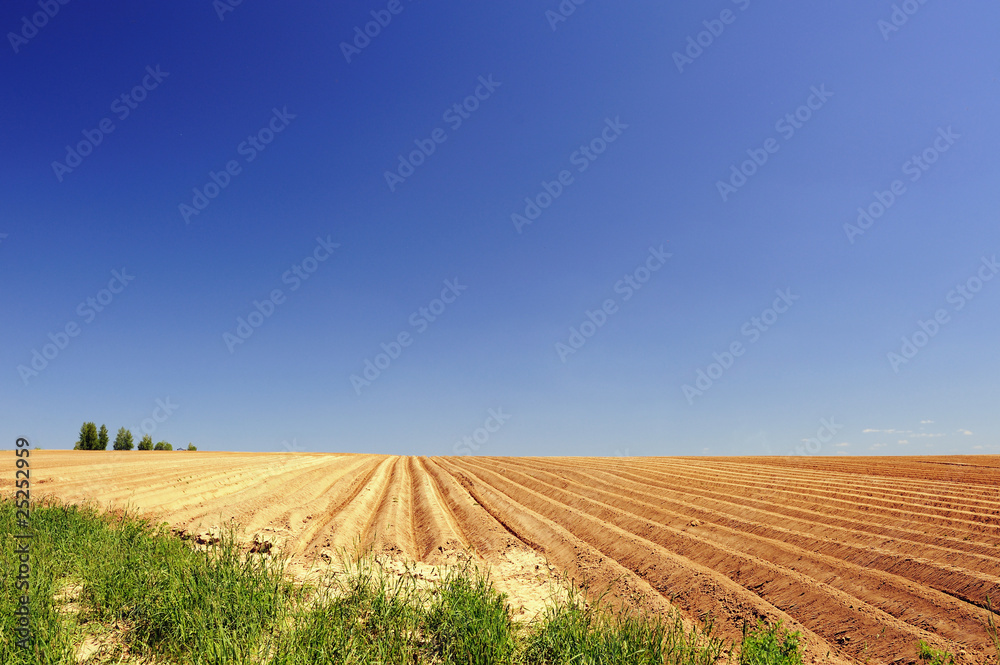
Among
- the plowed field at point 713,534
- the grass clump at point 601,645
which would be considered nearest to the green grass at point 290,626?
the grass clump at point 601,645

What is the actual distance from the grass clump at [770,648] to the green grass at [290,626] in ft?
0.04

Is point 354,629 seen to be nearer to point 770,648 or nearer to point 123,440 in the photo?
point 770,648

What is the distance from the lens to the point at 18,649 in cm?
339

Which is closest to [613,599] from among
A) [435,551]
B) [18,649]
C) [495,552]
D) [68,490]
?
[495,552]

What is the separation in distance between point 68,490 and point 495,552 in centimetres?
959

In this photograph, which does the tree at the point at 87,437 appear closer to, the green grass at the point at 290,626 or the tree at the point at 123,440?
the tree at the point at 123,440

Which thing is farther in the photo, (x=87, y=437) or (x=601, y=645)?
(x=87, y=437)

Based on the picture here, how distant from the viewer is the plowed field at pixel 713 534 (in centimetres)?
512

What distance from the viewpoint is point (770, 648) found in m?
4.20

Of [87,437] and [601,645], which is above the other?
[87,437]

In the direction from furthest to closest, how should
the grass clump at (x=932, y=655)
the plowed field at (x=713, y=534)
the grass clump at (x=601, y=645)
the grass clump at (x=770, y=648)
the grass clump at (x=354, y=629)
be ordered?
the plowed field at (x=713, y=534)
the grass clump at (x=932, y=655)
the grass clump at (x=770, y=648)
the grass clump at (x=601, y=645)
the grass clump at (x=354, y=629)

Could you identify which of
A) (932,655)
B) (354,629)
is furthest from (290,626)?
(932,655)

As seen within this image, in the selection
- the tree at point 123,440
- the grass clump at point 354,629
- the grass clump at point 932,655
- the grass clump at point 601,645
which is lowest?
the grass clump at point 932,655

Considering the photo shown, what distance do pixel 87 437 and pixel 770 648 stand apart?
2378 inches
